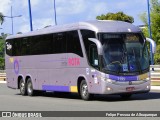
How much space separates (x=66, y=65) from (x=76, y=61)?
3.42 ft

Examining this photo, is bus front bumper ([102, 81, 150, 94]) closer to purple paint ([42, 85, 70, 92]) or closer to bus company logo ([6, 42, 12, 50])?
purple paint ([42, 85, 70, 92])

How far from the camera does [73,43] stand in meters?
21.6

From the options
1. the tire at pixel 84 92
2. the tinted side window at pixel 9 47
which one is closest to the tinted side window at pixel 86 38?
the tire at pixel 84 92

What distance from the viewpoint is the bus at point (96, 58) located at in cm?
1973

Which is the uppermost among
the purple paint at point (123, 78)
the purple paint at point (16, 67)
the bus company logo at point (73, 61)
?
the bus company logo at point (73, 61)

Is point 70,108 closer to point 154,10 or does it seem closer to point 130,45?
point 130,45

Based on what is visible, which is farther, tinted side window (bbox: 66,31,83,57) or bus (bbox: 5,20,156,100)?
tinted side window (bbox: 66,31,83,57)

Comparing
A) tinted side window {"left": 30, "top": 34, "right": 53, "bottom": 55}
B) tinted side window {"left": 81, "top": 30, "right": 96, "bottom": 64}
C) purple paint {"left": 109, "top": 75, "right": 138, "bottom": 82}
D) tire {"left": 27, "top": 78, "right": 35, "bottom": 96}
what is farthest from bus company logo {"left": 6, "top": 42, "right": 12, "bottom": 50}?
purple paint {"left": 109, "top": 75, "right": 138, "bottom": 82}

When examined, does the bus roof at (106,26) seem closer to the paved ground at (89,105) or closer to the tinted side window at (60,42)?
the tinted side window at (60,42)

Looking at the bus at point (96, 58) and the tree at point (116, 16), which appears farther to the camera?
the tree at point (116, 16)

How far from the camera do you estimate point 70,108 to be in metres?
17.1

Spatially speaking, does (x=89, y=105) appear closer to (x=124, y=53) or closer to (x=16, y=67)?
(x=124, y=53)

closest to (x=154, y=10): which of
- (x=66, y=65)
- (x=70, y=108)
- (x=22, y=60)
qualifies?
(x=22, y=60)

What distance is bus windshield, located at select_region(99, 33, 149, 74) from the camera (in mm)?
19766
